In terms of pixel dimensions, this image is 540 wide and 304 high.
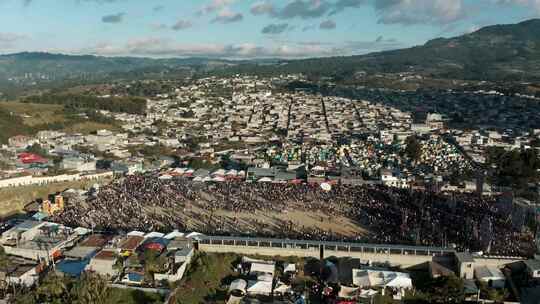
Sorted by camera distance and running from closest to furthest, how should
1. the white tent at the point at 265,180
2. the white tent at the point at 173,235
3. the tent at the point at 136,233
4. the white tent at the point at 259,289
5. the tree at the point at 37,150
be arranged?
the white tent at the point at 259,289, the white tent at the point at 173,235, the tent at the point at 136,233, the white tent at the point at 265,180, the tree at the point at 37,150

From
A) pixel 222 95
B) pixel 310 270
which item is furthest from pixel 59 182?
pixel 222 95

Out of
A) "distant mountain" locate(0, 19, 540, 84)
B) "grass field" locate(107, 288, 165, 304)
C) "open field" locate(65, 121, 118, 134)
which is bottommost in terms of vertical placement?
"grass field" locate(107, 288, 165, 304)

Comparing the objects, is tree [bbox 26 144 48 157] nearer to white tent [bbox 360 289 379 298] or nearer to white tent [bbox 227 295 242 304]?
white tent [bbox 227 295 242 304]

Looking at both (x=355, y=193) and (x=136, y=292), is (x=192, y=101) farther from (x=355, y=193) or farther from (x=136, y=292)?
(x=136, y=292)

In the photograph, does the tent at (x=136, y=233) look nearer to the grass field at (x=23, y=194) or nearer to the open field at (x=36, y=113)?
the grass field at (x=23, y=194)

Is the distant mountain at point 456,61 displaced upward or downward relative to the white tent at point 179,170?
upward

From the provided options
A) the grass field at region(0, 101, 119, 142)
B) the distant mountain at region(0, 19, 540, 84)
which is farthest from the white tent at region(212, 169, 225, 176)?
the distant mountain at region(0, 19, 540, 84)

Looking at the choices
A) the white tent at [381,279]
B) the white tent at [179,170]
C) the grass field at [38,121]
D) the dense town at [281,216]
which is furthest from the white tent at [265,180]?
the grass field at [38,121]
